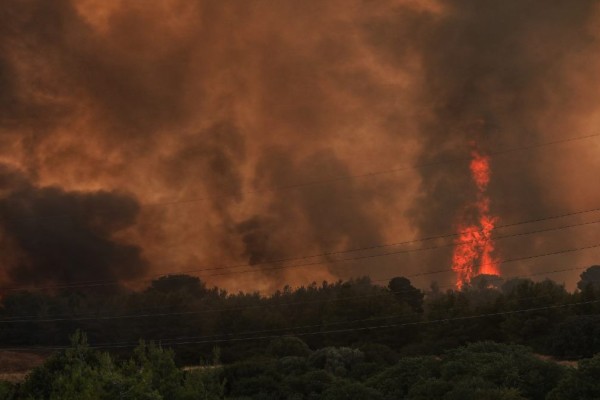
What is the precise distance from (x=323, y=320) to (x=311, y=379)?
59.3 metres

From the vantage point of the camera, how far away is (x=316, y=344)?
10869cm

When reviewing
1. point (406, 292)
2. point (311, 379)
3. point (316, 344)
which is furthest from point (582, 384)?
point (406, 292)

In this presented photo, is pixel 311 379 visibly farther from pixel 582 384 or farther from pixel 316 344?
pixel 316 344

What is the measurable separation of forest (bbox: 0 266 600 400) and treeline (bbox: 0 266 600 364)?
257 mm

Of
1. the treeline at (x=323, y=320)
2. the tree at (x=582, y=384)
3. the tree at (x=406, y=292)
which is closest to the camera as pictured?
the tree at (x=582, y=384)

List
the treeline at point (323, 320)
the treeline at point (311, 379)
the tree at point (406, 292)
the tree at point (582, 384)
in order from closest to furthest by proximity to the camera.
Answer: the treeline at point (311, 379), the tree at point (582, 384), the treeline at point (323, 320), the tree at point (406, 292)

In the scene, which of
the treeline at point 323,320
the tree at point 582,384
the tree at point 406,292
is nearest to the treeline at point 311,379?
the tree at point 582,384

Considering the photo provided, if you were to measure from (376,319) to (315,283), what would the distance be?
49.0 meters

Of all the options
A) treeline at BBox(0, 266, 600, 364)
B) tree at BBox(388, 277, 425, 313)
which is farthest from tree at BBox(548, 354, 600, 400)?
tree at BBox(388, 277, 425, 313)

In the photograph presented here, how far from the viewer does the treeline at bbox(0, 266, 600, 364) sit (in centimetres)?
9281

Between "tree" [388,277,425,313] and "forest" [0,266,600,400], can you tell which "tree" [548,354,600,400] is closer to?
"forest" [0,266,600,400]

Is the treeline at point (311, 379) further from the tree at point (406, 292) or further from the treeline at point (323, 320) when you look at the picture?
the tree at point (406, 292)

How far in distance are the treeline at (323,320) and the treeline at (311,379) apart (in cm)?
2388

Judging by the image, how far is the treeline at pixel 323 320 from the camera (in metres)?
92.8
